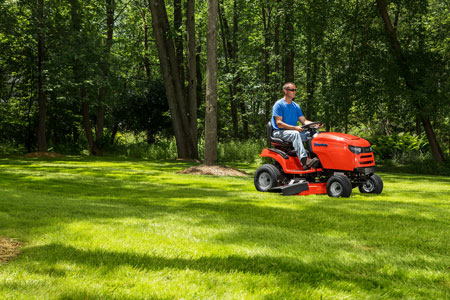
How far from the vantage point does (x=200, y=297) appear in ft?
9.00

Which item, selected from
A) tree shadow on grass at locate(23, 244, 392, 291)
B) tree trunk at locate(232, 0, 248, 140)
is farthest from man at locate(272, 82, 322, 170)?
tree trunk at locate(232, 0, 248, 140)

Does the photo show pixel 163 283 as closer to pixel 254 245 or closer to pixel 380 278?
pixel 254 245

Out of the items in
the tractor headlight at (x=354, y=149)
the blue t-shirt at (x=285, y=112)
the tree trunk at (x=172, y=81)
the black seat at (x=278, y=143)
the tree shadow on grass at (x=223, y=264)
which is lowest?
the tree shadow on grass at (x=223, y=264)

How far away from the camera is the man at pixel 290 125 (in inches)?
313

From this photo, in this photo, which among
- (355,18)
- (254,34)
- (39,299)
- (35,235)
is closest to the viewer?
(39,299)

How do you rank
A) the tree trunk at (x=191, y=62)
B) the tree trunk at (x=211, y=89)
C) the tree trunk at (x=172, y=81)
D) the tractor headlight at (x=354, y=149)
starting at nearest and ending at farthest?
the tractor headlight at (x=354, y=149) < the tree trunk at (x=211, y=89) < the tree trunk at (x=191, y=62) < the tree trunk at (x=172, y=81)

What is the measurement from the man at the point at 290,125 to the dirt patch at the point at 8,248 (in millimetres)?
5216

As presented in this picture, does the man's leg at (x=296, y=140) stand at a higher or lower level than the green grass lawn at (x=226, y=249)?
higher

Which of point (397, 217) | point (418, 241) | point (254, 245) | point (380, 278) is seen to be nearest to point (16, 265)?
point (254, 245)

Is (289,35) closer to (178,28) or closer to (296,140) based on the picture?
(178,28)

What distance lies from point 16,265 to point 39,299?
2.88 ft

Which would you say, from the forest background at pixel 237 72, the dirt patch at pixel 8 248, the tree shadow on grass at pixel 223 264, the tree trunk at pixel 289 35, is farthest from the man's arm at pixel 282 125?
the tree trunk at pixel 289 35

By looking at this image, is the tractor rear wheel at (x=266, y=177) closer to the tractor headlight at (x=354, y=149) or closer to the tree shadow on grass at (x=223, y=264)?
the tractor headlight at (x=354, y=149)

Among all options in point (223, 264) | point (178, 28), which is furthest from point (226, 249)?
point (178, 28)
